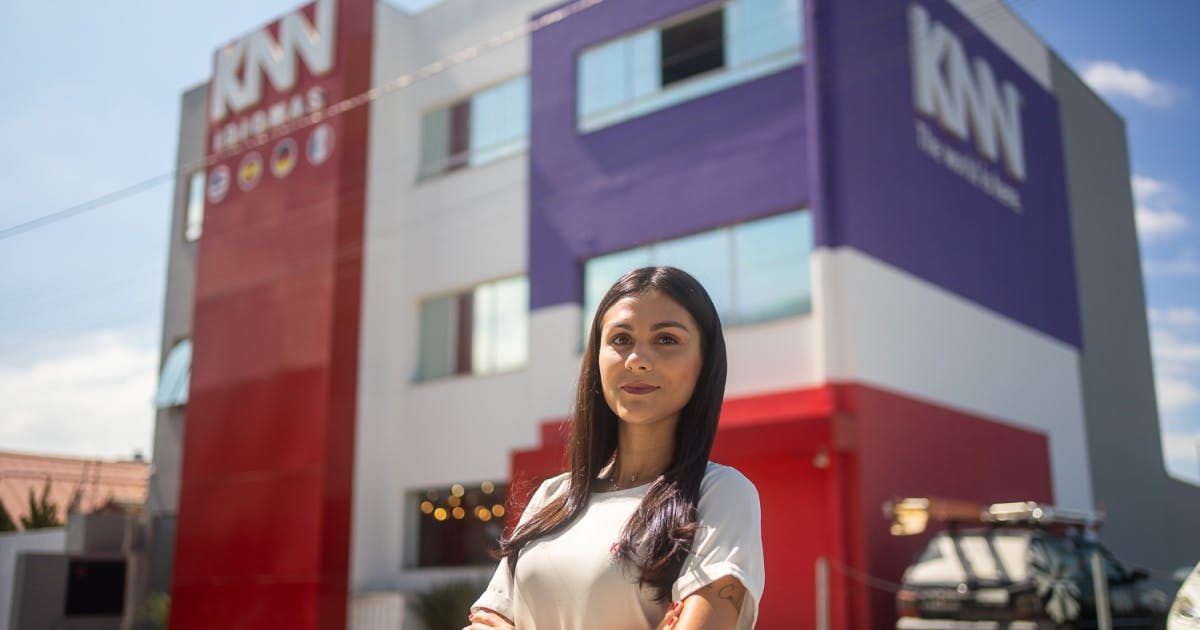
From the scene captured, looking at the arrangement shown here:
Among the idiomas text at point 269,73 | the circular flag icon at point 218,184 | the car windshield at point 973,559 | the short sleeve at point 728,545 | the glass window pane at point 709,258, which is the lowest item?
the short sleeve at point 728,545

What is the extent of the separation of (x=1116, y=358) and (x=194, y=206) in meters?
16.7

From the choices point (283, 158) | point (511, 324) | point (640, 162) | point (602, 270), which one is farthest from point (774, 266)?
point (283, 158)

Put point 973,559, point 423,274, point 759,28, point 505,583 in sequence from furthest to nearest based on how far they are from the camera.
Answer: point 423,274 → point 759,28 → point 973,559 → point 505,583

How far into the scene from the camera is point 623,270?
15.5 metres

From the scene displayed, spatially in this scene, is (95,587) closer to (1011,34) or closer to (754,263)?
(754,263)

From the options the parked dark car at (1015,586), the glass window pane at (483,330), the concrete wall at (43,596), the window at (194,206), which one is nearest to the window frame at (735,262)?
the glass window pane at (483,330)

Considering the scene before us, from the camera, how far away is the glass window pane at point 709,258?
14.2 metres

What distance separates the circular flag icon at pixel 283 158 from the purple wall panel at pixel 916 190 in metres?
8.68

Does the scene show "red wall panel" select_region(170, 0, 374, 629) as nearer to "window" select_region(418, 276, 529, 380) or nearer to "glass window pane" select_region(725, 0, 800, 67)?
"window" select_region(418, 276, 529, 380)

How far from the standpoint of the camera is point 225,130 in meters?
19.7

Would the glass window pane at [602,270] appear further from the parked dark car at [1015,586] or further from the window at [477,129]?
the parked dark car at [1015,586]

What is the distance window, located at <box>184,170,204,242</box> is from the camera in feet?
71.7

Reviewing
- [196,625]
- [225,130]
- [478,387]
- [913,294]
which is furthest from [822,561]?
[225,130]

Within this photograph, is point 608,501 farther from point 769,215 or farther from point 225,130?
point 225,130
